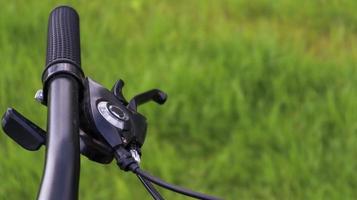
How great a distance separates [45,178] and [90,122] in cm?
15

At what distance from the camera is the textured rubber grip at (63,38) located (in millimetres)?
919

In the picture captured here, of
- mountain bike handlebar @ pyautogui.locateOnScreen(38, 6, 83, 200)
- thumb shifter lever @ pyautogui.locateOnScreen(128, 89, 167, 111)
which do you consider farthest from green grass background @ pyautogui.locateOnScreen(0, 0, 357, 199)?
mountain bike handlebar @ pyautogui.locateOnScreen(38, 6, 83, 200)

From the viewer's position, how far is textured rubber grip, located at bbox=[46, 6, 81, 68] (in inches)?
36.2

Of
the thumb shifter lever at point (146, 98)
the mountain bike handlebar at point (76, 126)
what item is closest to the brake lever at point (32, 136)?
the mountain bike handlebar at point (76, 126)

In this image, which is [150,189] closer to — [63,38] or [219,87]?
[63,38]

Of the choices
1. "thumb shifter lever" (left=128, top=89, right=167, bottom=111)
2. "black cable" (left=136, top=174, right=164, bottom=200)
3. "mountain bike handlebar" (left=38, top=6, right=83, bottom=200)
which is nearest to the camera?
"mountain bike handlebar" (left=38, top=6, right=83, bottom=200)

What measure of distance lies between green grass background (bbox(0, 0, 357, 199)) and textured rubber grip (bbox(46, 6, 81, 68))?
116cm

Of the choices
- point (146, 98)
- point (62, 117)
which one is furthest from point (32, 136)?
point (146, 98)

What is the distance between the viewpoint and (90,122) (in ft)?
2.86

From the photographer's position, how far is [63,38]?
98cm

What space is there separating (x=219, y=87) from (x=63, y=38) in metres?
1.52

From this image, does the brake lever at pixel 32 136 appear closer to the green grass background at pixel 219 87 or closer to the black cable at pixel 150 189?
the black cable at pixel 150 189

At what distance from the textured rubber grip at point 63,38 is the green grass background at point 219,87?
1157 mm

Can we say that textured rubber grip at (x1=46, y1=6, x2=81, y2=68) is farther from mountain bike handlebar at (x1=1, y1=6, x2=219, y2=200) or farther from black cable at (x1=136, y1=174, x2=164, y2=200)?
black cable at (x1=136, y1=174, x2=164, y2=200)
